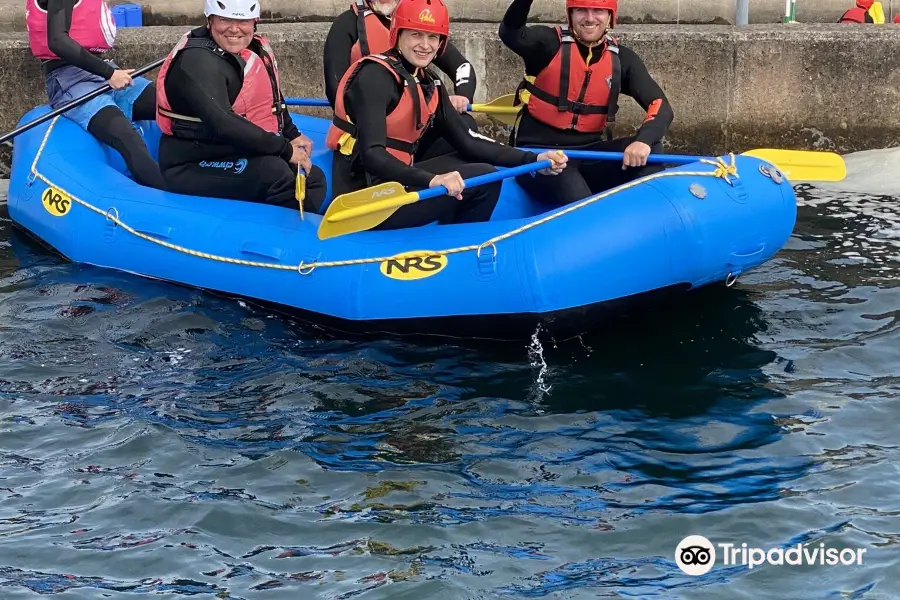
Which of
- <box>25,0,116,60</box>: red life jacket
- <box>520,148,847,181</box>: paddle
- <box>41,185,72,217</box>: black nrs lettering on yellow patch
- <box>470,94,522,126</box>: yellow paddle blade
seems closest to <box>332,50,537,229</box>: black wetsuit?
<box>520,148,847,181</box>: paddle

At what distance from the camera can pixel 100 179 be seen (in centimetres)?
611

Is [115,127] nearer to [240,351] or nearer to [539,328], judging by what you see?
[240,351]

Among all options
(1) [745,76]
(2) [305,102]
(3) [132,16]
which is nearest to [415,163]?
(2) [305,102]

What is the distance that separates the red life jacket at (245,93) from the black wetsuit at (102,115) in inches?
20.2

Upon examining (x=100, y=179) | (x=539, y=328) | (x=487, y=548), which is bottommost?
(x=487, y=548)

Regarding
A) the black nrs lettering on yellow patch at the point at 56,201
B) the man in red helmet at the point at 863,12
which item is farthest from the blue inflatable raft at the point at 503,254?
the man in red helmet at the point at 863,12

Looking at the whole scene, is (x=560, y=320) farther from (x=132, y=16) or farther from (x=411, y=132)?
(x=132, y=16)

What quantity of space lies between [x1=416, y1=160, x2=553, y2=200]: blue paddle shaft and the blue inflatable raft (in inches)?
7.4

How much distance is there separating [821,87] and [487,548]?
16.7 ft

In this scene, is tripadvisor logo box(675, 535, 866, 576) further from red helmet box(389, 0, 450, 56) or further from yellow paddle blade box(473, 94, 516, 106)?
yellow paddle blade box(473, 94, 516, 106)

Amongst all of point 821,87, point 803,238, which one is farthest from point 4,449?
point 821,87

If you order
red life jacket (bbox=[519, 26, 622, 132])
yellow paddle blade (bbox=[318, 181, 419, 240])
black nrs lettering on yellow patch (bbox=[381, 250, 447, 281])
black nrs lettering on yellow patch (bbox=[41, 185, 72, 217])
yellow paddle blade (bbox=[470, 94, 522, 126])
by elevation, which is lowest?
black nrs lettering on yellow patch (bbox=[381, 250, 447, 281])

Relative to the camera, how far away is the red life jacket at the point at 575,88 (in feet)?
18.0

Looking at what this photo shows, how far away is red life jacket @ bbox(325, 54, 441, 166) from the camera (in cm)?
500
